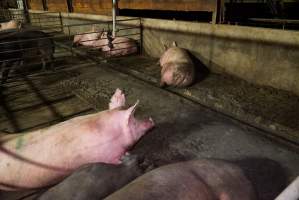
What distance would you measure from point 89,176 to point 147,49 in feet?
18.4

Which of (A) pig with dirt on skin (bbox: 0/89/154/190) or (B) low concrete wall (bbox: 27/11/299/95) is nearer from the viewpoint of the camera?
(A) pig with dirt on skin (bbox: 0/89/154/190)

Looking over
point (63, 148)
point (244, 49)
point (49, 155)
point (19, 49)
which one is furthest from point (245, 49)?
point (19, 49)

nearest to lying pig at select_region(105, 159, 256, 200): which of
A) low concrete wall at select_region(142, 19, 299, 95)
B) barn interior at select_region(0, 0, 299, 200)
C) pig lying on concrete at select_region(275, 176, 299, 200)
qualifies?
barn interior at select_region(0, 0, 299, 200)

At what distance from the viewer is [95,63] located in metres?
6.75

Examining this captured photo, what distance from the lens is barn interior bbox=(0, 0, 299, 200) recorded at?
303 centimetres

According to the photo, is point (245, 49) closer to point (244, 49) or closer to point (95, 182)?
point (244, 49)

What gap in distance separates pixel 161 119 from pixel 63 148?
1.61 metres

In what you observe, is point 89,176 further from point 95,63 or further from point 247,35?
point 95,63

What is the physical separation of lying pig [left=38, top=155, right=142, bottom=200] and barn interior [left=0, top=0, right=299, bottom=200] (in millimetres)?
158

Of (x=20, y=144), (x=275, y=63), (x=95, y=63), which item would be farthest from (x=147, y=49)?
(x=20, y=144)

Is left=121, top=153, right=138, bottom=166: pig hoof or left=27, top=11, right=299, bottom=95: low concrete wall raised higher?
left=27, top=11, right=299, bottom=95: low concrete wall

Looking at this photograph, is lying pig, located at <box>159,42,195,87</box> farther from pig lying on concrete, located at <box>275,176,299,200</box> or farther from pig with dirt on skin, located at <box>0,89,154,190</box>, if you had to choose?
pig lying on concrete, located at <box>275,176,299,200</box>

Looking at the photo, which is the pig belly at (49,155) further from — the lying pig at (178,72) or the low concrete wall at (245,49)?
the low concrete wall at (245,49)

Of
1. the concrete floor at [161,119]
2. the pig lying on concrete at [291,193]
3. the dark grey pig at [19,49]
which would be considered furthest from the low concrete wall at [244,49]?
the pig lying on concrete at [291,193]
